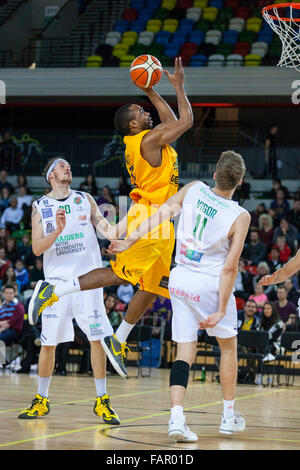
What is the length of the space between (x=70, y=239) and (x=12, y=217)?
12603mm

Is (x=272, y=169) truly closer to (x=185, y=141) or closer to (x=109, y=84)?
(x=185, y=141)

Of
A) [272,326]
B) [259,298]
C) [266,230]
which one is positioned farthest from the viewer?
[266,230]

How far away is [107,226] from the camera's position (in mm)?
7477

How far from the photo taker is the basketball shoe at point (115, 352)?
7074 millimetres

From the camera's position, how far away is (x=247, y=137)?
73.0 feet

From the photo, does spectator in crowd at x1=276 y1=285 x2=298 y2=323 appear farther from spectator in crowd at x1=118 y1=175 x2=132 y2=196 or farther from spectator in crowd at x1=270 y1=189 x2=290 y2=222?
spectator in crowd at x1=118 y1=175 x2=132 y2=196

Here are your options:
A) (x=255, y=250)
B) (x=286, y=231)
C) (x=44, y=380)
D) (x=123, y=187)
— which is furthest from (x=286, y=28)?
(x=123, y=187)

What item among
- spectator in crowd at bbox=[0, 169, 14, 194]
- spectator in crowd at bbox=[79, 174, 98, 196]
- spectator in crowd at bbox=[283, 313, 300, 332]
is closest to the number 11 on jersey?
spectator in crowd at bbox=[283, 313, 300, 332]

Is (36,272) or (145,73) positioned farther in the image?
(36,272)

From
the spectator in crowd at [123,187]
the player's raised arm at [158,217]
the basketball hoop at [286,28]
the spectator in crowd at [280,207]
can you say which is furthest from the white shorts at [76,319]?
the spectator in crowd at [123,187]

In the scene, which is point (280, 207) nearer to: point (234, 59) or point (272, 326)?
point (234, 59)

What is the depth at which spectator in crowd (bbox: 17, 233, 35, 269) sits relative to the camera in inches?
709

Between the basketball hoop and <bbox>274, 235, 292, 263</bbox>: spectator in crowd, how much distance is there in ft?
21.4

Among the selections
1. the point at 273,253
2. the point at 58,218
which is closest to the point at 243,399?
the point at 58,218
